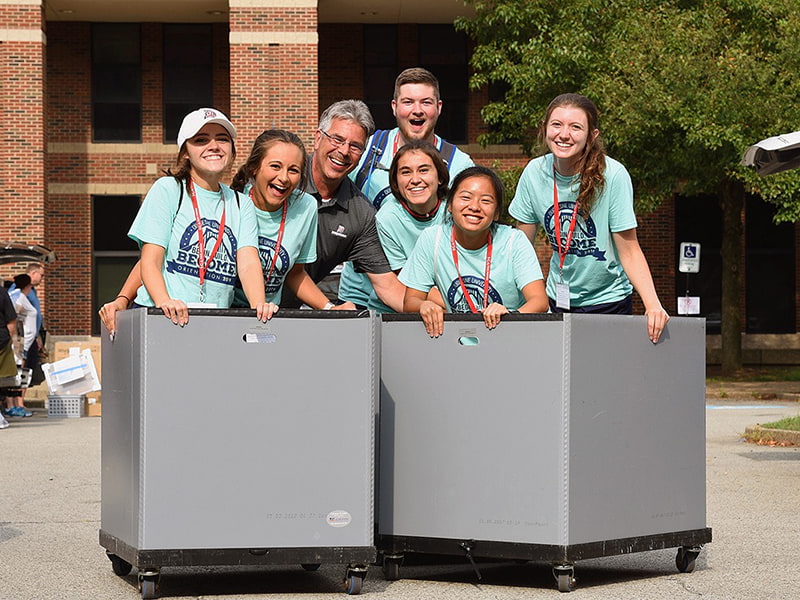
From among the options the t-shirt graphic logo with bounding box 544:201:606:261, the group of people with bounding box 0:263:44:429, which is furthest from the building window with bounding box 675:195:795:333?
the t-shirt graphic logo with bounding box 544:201:606:261

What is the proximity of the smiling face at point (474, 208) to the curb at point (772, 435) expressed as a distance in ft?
28.5

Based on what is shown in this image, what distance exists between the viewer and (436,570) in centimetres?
696

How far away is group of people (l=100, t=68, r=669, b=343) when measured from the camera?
6398mm

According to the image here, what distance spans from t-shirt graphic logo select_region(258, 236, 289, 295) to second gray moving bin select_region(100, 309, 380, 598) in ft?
2.00

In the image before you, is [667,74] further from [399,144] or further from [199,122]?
[199,122]

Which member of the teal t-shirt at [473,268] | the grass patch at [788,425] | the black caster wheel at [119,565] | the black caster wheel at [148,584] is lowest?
the grass patch at [788,425]

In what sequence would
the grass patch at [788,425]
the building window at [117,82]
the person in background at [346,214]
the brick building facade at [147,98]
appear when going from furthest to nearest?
the building window at [117,82] < the brick building facade at [147,98] < the grass patch at [788,425] < the person in background at [346,214]

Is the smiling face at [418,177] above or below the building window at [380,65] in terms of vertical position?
below

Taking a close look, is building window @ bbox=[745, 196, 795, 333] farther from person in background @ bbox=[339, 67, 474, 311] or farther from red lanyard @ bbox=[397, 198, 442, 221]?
red lanyard @ bbox=[397, 198, 442, 221]

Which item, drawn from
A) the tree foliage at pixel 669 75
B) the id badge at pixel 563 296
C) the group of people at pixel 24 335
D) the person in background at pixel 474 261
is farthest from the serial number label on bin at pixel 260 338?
the tree foliage at pixel 669 75

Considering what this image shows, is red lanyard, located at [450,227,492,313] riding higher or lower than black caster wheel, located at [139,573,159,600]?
higher

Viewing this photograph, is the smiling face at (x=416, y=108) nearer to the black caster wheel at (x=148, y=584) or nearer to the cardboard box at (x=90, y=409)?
the black caster wheel at (x=148, y=584)

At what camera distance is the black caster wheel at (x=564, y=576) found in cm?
619

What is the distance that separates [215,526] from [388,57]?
26.8 metres
